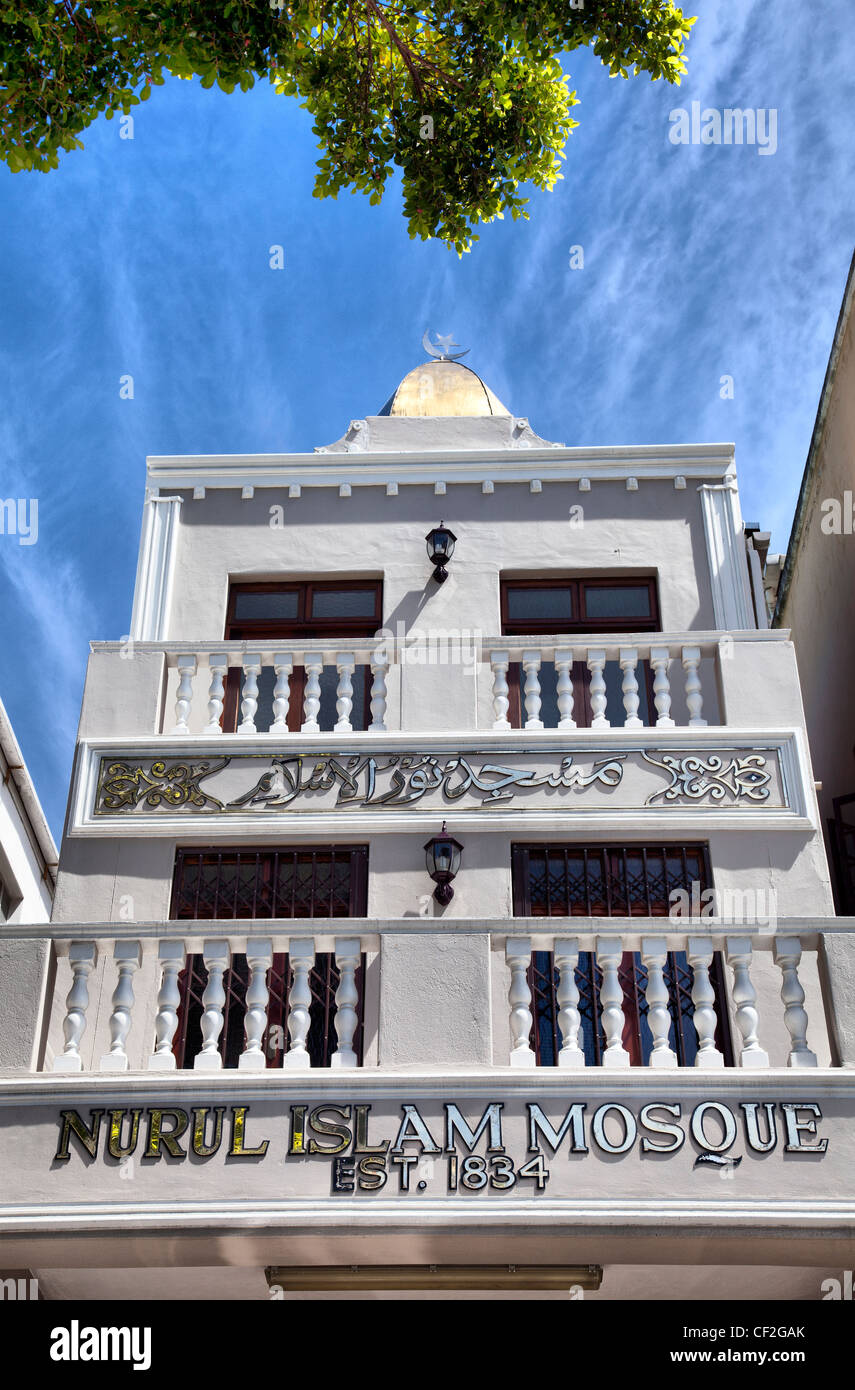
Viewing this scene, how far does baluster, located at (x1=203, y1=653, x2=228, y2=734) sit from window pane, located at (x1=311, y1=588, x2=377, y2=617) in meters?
1.51

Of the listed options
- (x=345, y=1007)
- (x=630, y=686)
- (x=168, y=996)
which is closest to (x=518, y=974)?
(x=345, y=1007)

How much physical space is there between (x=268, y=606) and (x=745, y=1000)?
19.3ft

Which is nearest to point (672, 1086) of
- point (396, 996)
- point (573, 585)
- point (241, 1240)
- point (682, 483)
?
point (396, 996)

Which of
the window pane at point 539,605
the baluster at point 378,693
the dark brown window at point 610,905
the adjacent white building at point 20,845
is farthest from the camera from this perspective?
the adjacent white building at point 20,845

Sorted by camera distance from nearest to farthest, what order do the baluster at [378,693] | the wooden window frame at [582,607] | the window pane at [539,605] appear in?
the baluster at [378,693]
the wooden window frame at [582,607]
the window pane at [539,605]

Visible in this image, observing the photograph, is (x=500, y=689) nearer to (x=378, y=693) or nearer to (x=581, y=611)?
(x=378, y=693)

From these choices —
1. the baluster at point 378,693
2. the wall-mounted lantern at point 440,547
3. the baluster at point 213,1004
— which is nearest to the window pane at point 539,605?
the wall-mounted lantern at point 440,547

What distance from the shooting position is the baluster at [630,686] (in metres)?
10.6

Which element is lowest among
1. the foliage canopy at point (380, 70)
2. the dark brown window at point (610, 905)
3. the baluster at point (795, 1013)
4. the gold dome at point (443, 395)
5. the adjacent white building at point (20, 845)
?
the baluster at point (795, 1013)

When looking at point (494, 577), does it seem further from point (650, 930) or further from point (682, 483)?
point (650, 930)

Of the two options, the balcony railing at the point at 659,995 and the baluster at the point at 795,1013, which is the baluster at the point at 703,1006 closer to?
the balcony railing at the point at 659,995

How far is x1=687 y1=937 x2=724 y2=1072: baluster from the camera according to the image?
8.09 metres

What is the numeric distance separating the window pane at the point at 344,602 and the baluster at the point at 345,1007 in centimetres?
446

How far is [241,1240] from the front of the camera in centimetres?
778
